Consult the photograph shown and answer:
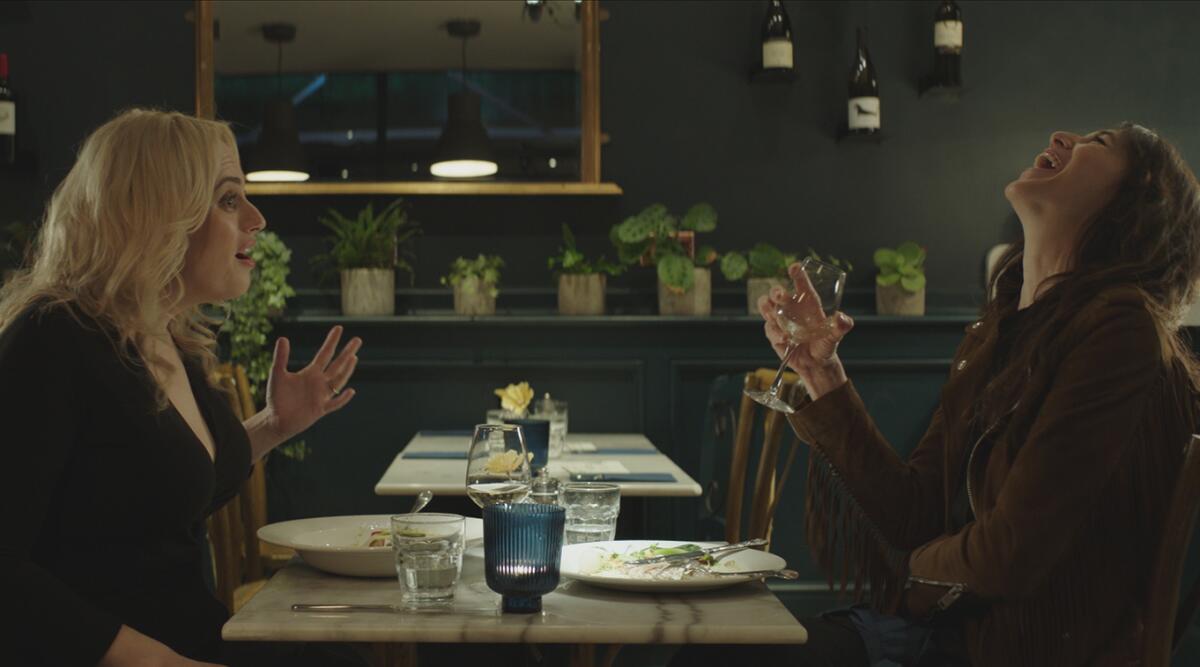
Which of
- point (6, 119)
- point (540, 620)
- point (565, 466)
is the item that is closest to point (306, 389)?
point (540, 620)

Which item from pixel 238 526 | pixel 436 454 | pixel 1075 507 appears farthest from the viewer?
pixel 436 454

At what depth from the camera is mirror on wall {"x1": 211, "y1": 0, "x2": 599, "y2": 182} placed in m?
4.56

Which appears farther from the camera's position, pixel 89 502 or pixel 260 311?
pixel 260 311

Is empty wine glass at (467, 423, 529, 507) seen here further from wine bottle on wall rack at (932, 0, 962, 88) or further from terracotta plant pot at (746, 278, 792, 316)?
wine bottle on wall rack at (932, 0, 962, 88)

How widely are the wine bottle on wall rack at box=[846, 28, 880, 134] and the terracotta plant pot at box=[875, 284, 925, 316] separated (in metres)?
0.60

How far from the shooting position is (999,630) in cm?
173

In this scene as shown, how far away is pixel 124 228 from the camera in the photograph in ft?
5.65

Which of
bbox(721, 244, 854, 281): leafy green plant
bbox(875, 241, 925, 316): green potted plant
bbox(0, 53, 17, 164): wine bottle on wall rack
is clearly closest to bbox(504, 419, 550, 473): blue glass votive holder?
bbox(721, 244, 854, 281): leafy green plant

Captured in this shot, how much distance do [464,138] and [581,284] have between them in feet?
2.35

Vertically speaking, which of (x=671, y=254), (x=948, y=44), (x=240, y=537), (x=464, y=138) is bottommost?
(x=240, y=537)

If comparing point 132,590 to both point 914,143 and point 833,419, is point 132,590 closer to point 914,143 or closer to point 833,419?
point 833,419

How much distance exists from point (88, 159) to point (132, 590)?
0.62m

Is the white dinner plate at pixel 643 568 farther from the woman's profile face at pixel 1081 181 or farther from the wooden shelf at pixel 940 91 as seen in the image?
the wooden shelf at pixel 940 91

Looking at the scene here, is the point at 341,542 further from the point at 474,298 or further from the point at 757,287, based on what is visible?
the point at 757,287
